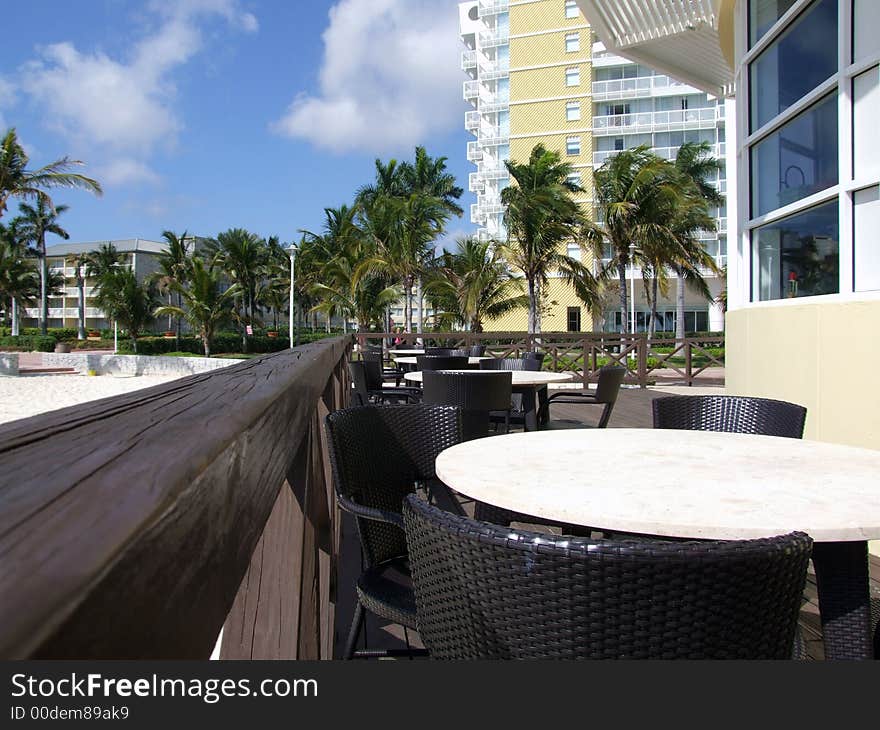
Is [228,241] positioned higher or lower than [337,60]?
lower

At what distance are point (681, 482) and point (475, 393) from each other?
2.70 metres

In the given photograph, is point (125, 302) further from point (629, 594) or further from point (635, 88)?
point (629, 594)

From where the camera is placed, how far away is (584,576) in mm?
931

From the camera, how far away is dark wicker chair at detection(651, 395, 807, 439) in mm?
3009

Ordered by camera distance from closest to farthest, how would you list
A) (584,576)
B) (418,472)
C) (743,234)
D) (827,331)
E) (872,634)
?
1. (584,576)
2. (872,634)
3. (418,472)
4. (827,331)
5. (743,234)

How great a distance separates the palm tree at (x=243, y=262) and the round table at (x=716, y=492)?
4779 centimetres

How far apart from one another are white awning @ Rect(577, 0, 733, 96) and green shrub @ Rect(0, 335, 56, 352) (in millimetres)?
38555

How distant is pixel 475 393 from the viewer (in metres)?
4.48

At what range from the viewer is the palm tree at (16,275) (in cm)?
4772

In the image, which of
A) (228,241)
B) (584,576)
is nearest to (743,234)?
(584,576)

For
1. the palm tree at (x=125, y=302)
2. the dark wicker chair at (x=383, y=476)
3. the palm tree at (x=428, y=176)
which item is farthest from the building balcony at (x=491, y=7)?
the dark wicker chair at (x=383, y=476)

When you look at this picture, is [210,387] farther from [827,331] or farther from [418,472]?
[827,331]

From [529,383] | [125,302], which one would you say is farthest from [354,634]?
[125,302]

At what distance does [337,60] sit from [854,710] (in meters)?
36.2
